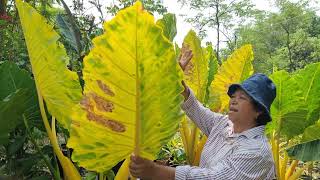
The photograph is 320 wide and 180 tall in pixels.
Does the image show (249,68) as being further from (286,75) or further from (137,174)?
(137,174)

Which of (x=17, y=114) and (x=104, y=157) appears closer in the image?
(x=104, y=157)

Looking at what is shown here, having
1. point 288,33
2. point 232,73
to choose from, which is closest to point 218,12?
point 288,33

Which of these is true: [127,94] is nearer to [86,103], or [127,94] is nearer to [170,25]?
[86,103]

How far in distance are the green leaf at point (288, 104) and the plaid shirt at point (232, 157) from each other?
752 millimetres

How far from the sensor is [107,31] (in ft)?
3.00

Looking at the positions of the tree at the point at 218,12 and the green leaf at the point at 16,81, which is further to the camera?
the tree at the point at 218,12

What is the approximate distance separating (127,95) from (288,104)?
1.68 m

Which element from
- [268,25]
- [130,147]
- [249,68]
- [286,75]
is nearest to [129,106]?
[130,147]

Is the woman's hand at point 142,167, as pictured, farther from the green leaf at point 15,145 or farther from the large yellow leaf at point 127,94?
the green leaf at point 15,145

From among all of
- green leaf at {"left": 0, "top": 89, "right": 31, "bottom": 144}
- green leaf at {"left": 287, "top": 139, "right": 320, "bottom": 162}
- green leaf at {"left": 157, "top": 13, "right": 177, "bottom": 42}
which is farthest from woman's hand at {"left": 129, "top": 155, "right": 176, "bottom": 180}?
green leaf at {"left": 157, "top": 13, "right": 177, "bottom": 42}

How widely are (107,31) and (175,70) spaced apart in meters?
0.20

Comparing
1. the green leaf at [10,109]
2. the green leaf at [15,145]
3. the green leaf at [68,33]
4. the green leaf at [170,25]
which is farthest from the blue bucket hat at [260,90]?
the green leaf at [68,33]

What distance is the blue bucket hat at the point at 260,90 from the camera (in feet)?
5.07

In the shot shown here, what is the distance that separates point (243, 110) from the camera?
1560 mm
